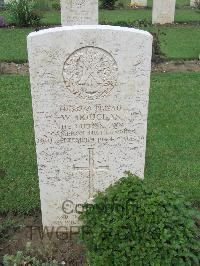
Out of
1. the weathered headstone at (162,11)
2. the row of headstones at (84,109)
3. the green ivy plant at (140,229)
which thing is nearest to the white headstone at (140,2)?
the weathered headstone at (162,11)

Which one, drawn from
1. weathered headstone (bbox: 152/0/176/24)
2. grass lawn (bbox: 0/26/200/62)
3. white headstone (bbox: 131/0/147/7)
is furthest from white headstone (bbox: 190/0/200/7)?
grass lawn (bbox: 0/26/200/62)

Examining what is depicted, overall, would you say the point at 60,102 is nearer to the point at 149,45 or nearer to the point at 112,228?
the point at 149,45

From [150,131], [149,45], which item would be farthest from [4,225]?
[150,131]

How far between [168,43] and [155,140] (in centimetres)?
597

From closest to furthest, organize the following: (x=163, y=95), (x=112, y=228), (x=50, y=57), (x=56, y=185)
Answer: (x=112, y=228) → (x=50, y=57) → (x=56, y=185) → (x=163, y=95)

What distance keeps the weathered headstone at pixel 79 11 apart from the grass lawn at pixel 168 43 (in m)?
1.43

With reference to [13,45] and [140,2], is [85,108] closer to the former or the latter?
[13,45]

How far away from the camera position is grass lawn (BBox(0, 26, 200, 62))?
10.7m

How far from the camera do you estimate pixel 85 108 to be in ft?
13.5

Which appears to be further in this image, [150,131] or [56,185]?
[150,131]

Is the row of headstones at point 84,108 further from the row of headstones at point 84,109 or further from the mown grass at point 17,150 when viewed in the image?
the mown grass at point 17,150

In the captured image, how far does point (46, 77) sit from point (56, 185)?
1201 millimetres

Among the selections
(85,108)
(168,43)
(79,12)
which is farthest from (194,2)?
(85,108)

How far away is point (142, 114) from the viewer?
416 centimetres
